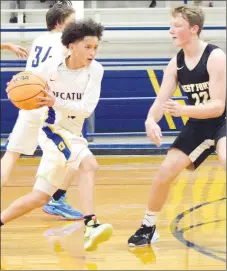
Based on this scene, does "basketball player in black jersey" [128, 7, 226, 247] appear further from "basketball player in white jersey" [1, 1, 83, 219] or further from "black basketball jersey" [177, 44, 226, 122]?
"basketball player in white jersey" [1, 1, 83, 219]

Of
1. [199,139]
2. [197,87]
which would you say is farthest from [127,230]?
[197,87]

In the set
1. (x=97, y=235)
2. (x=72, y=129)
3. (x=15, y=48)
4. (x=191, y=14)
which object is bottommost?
(x=97, y=235)

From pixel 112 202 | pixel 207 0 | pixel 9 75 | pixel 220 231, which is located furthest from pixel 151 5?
pixel 220 231

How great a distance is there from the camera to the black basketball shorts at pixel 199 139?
176 inches

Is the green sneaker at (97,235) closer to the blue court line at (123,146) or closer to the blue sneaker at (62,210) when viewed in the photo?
the blue sneaker at (62,210)

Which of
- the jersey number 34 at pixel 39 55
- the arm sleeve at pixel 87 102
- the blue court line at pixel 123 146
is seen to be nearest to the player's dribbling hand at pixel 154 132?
the arm sleeve at pixel 87 102

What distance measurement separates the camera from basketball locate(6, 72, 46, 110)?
4.21 metres

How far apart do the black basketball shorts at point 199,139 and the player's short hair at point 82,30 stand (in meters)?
0.81

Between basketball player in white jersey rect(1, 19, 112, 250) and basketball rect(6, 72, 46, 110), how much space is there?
17 centimetres

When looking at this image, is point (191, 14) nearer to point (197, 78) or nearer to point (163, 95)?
point (197, 78)

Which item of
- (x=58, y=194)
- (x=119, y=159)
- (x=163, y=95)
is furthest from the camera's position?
(x=119, y=159)

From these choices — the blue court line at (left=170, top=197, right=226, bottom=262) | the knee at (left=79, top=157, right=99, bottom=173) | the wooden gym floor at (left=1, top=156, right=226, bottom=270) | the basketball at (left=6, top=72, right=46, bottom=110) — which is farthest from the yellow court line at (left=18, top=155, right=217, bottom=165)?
the basketball at (left=6, top=72, right=46, bottom=110)

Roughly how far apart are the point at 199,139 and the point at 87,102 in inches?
28.3

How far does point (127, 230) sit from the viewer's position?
16.8 ft
